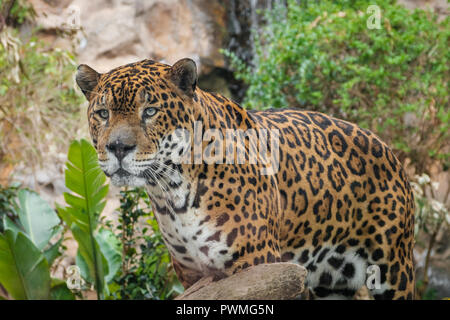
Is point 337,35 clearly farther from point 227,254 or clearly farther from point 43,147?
point 227,254

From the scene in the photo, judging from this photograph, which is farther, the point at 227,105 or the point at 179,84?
the point at 227,105

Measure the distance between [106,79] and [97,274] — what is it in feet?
12.3

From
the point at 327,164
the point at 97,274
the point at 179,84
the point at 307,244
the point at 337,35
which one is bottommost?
the point at 97,274

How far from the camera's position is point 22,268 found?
664 centimetres

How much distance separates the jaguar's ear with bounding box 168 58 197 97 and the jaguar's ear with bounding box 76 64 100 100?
534mm

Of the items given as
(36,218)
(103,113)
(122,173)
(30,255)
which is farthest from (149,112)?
(36,218)

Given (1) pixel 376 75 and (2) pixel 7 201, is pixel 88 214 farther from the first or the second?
(1) pixel 376 75

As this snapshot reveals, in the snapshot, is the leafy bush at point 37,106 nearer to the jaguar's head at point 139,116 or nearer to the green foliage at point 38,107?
the green foliage at point 38,107

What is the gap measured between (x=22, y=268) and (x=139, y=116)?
3841 millimetres

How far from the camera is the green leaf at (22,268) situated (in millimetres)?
6414

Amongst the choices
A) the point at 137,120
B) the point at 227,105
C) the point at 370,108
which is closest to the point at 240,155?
the point at 227,105

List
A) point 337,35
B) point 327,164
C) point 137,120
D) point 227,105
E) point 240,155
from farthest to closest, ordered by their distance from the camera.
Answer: point 337,35
point 327,164
point 227,105
point 240,155
point 137,120

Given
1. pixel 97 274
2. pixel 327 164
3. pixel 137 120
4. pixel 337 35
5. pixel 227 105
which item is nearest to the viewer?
pixel 137 120

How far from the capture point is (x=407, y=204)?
4738mm
